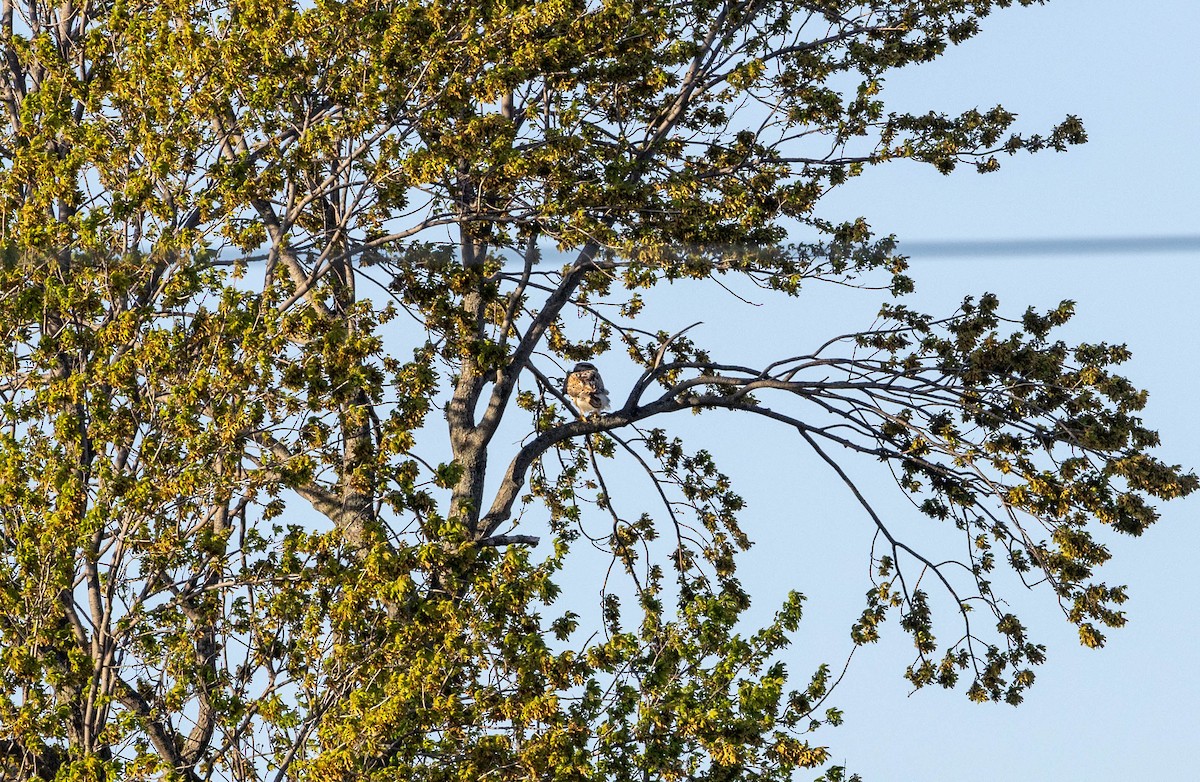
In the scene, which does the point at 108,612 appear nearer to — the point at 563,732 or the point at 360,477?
the point at 360,477

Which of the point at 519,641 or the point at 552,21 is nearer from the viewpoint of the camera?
the point at 519,641

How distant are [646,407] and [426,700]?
5.05 meters

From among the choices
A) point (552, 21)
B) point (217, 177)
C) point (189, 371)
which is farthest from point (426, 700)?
point (552, 21)

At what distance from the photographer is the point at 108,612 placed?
41.8 feet

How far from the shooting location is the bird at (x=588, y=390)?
1672 cm

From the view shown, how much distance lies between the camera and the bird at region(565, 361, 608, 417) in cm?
1672

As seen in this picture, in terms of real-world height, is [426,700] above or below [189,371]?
below

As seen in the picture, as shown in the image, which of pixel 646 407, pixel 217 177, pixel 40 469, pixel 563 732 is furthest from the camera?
pixel 646 407

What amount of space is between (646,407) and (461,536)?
12.5 feet

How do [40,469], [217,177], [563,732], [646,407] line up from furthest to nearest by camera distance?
[646,407] → [217,177] → [40,469] → [563,732]

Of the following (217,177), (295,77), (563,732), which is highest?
(295,77)

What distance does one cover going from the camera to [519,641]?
12.0 meters

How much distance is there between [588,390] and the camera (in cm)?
1673

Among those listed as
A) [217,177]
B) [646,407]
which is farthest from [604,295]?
[217,177]
